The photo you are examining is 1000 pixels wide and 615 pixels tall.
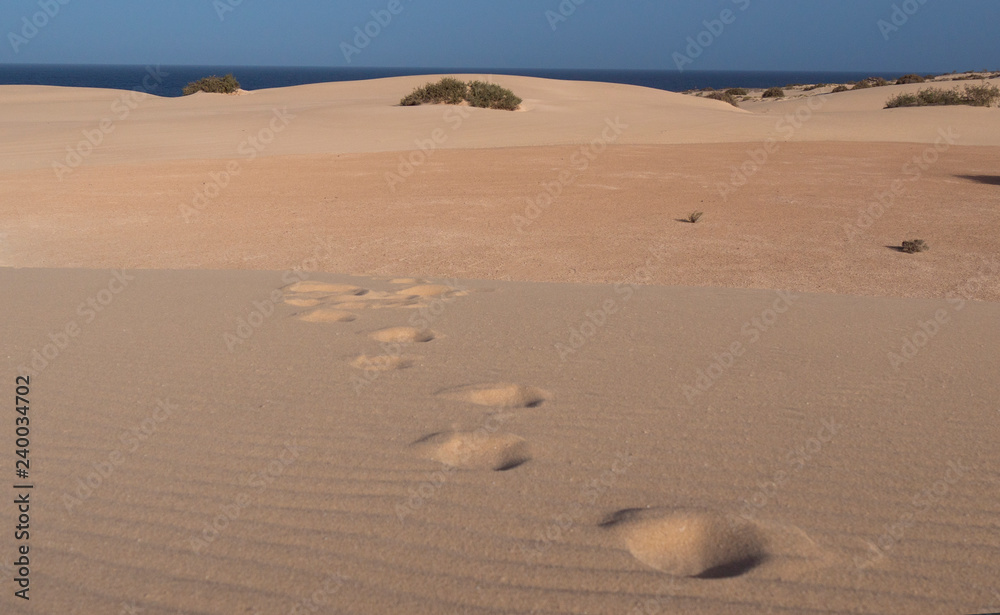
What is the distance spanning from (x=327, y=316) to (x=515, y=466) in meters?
2.56

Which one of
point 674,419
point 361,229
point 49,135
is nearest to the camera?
point 674,419

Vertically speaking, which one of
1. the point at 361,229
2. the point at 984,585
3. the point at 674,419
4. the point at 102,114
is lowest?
the point at 102,114

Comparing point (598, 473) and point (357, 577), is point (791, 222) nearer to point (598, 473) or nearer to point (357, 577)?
point (598, 473)

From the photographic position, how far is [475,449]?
319 centimetres

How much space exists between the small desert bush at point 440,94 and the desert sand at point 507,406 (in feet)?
63.8

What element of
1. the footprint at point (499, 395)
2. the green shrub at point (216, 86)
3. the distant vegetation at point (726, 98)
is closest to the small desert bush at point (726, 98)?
the distant vegetation at point (726, 98)

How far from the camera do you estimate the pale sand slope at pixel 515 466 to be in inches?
90.7

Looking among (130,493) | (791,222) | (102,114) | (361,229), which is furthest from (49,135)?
(130,493)

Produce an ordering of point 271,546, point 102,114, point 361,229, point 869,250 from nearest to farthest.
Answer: point 271,546
point 869,250
point 361,229
point 102,114

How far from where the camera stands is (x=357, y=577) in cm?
233

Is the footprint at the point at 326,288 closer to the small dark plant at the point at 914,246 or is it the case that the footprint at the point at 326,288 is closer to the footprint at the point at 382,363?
the footprint at the point at 382,363

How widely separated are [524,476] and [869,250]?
19.5 feet

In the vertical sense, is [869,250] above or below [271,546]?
below

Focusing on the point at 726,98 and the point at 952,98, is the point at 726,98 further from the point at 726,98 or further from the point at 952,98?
the point at 952,98
